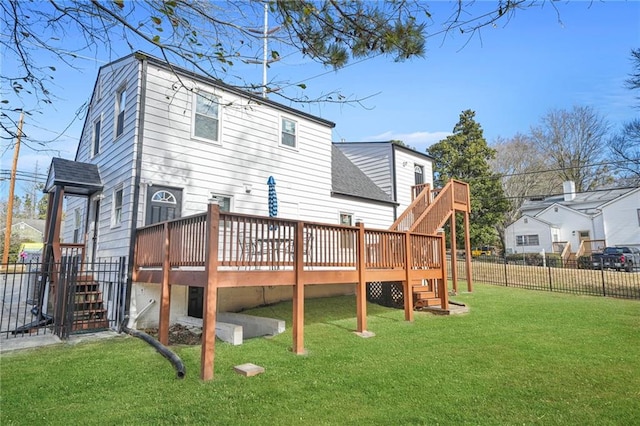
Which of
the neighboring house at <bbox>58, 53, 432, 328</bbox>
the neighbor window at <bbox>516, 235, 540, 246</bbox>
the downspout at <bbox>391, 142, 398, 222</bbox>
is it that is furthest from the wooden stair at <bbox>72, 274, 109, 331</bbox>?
the neighbor window at <bbox>516, 235, 540, 246</bbox>

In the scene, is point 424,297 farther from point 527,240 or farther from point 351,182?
point 527,240

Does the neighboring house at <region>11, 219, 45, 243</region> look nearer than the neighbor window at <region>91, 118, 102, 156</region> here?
No

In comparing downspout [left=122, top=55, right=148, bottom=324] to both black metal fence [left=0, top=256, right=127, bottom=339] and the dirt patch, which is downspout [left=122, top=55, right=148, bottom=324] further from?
the dirt patch

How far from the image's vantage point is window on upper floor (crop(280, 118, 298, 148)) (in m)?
10.9

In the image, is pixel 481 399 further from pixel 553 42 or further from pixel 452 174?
pixel 452 174

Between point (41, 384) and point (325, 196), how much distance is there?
848 cm

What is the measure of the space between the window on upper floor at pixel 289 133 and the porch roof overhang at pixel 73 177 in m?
5.00

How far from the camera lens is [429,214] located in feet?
34.8

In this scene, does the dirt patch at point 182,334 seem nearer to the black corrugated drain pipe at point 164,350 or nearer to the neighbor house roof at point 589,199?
the black corrugated drain pipe at point 164,350

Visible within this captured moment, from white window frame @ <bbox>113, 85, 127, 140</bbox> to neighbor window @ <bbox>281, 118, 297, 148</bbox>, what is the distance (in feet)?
13.6

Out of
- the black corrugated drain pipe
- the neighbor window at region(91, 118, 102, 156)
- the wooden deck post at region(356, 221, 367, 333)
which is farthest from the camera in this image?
the neighbor window at region(91, 118, 102, 156)

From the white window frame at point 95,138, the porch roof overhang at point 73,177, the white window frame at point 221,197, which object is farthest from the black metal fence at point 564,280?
the white window frame at point 95,138

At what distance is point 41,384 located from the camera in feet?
13.9

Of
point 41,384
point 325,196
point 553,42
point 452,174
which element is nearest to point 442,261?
point 325,196
